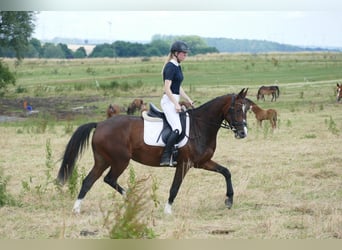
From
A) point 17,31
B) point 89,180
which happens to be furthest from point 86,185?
point 17,31

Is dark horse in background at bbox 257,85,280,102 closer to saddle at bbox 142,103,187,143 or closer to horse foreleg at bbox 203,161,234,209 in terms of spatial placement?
horse foreleg at bbox 203,161,234,209

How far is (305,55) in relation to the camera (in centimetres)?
1293

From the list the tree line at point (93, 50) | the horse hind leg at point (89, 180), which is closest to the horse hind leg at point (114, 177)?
the horse hind leg at point (89, 180)

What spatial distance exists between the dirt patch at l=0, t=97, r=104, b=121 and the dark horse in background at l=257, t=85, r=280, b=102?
4336 mm

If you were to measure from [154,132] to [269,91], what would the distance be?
8.96 m

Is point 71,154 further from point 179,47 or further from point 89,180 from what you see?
point 179,47

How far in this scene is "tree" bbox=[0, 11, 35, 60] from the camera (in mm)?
16266

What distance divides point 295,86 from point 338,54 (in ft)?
10.3

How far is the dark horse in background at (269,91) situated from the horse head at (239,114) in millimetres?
8458

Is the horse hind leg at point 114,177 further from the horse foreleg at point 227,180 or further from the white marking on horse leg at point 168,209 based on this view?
the horse foreleg at point 227,180

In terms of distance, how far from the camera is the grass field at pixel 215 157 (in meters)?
5.67

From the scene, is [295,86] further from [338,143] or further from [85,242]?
[85,242]

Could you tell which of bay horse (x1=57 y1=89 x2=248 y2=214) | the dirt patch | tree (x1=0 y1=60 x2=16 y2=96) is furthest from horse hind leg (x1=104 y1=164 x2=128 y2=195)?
tree (x1=0 y1=60 x2=16 y2=96)

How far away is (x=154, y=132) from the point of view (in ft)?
20.9
